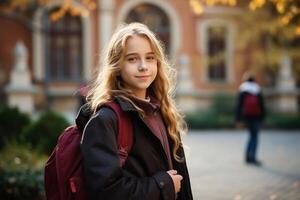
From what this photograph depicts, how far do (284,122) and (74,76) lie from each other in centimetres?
1101

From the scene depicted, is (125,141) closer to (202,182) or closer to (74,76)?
(202,182)

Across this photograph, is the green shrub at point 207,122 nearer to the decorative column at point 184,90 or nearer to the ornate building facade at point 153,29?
the decorative column at point 184,90

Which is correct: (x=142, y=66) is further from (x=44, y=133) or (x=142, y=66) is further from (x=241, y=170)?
(x=241, y=170)

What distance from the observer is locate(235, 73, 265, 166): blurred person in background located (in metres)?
9.24

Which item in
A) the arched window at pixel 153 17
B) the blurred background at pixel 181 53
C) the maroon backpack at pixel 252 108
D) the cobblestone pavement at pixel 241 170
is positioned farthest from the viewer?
the arched window at pixel 153 17

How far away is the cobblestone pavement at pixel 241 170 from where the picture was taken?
20.7 ft

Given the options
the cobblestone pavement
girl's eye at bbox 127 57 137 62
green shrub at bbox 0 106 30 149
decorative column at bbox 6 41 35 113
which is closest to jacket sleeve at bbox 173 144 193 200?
girl's eye at bbox 127 57 137 62

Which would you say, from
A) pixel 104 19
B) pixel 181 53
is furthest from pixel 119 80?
pixel 181 53

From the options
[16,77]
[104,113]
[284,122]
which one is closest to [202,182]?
[104,113]

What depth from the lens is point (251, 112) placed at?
31.0ft

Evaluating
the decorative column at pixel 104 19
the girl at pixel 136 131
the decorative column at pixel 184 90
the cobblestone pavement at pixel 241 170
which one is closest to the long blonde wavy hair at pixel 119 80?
the girl at pixel 136 131

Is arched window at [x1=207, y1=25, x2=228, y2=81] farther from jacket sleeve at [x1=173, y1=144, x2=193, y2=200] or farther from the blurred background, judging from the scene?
jacket sleeve at [x1=173, y1=144, x2=193, y2=200]

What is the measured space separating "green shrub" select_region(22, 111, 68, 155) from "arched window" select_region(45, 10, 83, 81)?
50.8 ft

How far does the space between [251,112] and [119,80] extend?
727 cm
